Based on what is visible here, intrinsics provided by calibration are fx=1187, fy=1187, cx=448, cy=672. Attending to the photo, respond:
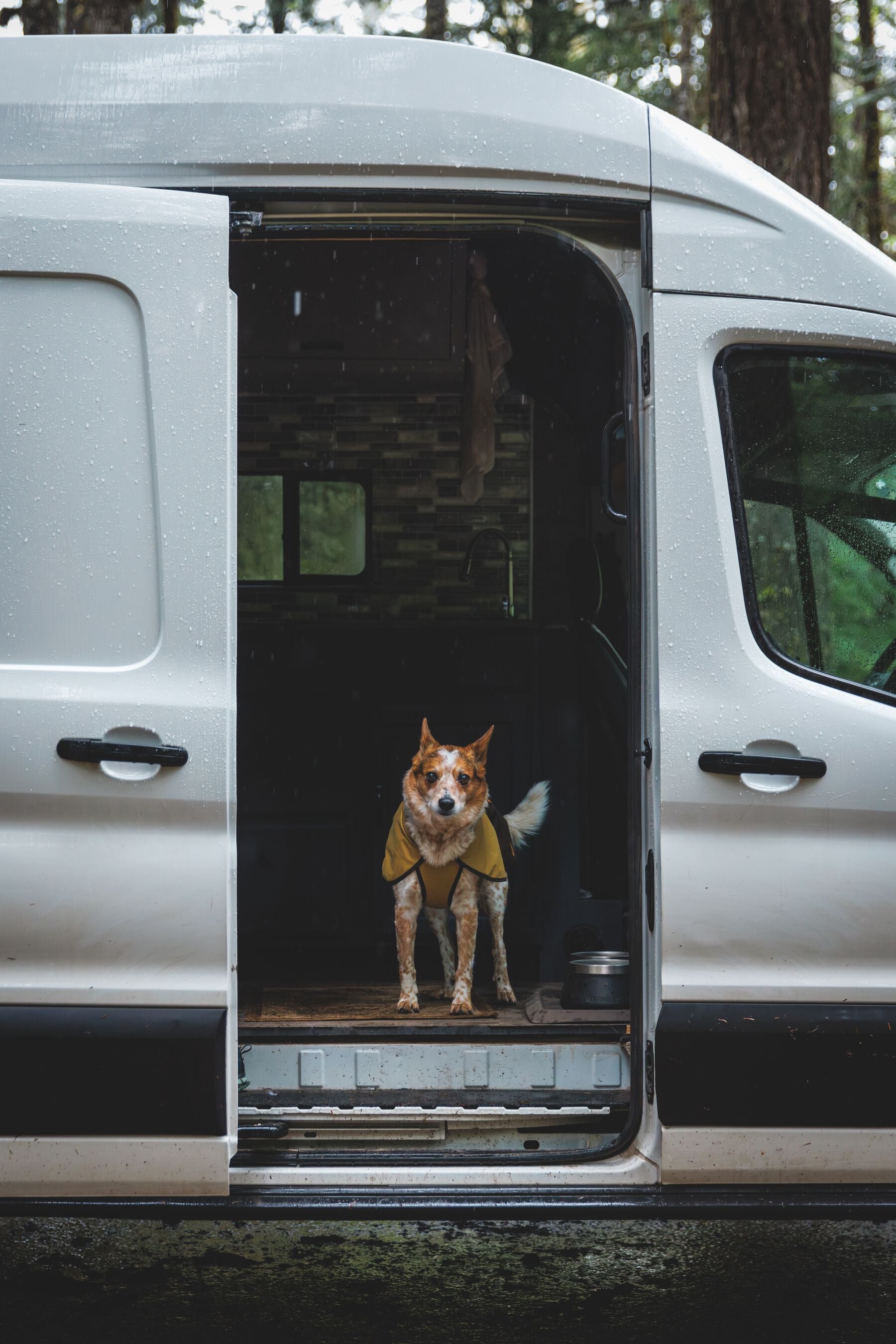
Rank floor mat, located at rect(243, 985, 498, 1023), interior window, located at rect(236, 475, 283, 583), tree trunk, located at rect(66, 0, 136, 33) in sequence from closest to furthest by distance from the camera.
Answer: floor mat, located at rect(243, 985, 498, 1023)
interior window, located at rect(236, 475, 283, 583)
tree trunk, located at rect(66, 0, 136, 33)

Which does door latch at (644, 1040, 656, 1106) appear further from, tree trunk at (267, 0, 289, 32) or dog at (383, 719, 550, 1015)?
tree trunk at (267, 0, 289, 32)

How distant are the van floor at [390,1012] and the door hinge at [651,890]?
2.55ft

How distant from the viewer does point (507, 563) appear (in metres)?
6.66

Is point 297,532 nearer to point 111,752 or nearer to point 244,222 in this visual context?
point 244,222

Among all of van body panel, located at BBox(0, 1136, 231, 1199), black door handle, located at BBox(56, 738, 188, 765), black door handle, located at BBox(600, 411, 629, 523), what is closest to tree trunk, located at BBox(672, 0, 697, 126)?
black door handle, located at BBox(600, 411, 629, 523)

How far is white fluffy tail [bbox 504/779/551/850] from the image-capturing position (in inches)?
176

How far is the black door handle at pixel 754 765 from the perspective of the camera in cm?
243

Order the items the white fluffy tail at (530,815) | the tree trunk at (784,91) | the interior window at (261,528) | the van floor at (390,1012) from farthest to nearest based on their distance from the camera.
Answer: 1. the tree trunk at (784,91)
2. the interior window at (261,528)
3. the white fluffy tail at (530,815)
4. the van floor at (390,1012)

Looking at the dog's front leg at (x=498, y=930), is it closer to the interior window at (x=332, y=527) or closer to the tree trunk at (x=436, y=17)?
the interior window at (x=332, y=527)

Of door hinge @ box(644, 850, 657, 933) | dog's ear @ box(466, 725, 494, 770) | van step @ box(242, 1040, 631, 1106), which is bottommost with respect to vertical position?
van step @ box(242, 1040, 631, 1106)

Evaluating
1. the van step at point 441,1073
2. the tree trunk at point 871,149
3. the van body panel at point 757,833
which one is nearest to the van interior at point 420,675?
the van step at point 441,1073

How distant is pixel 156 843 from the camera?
2.40m

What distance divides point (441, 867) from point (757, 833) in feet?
5.78

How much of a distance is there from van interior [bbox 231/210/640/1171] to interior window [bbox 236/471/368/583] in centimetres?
1
